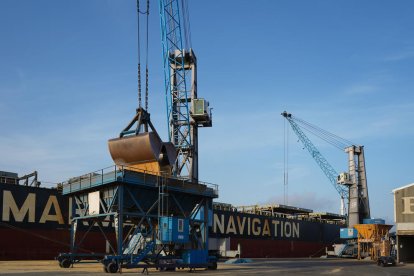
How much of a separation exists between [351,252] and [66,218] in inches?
2279

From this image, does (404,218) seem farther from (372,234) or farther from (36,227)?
(36,227)

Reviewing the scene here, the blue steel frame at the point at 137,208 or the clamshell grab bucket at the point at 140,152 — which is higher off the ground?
the clamshell grab bucket at the point at 140,152

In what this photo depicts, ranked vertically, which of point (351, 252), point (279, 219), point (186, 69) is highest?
point (186, 69)

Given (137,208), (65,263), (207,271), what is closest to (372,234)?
(207,271)

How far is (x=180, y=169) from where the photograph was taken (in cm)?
8050

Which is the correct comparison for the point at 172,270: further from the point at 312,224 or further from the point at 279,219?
the point at 312,224

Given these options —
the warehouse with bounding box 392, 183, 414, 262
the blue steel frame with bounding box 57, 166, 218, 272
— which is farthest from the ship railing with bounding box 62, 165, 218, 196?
the warehouse with bounding box 392, 183, 414, 262

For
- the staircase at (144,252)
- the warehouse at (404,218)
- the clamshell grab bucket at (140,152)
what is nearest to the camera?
the staircase at (144,252)

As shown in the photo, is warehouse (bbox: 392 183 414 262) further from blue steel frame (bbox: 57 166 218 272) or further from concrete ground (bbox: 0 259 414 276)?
blue steel frame (bbox: 57 166 218 272)

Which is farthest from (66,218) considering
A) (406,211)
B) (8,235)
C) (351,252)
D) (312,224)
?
(312,224)

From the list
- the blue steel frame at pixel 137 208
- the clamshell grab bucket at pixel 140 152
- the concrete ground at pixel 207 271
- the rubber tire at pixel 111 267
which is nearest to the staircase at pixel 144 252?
the blue steel frame at pixel 137 208

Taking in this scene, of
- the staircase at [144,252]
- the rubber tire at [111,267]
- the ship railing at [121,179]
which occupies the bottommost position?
the rubber tire at [111,267]

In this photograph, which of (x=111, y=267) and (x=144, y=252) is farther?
(x=144, y=252)

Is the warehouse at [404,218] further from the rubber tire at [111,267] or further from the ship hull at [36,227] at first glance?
the rubber tire at [111,267]
